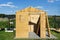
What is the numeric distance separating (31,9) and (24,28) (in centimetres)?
183

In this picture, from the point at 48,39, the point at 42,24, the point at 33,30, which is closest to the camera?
the point at 48,39

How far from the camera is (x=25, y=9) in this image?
1266cm

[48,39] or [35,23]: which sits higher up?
[35,23]

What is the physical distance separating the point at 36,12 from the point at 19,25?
192 centimetres

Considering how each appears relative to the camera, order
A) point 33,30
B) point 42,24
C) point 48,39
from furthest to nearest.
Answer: point 33,30, point 42,24, point 48,39

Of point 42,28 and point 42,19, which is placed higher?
point 42,19

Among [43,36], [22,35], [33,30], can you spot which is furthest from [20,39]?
[33,30]

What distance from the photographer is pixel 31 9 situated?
42.0ft

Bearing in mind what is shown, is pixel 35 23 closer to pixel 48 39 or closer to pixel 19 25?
pixel 19 25

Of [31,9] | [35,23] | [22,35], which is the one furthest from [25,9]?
[35,23]

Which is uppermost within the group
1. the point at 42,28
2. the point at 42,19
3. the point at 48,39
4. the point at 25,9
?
the point at 25,9

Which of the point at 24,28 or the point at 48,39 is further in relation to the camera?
the point at 24,28

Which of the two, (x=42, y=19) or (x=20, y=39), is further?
(x=42, y=19)

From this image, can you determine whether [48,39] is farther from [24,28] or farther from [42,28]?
[24,28]
